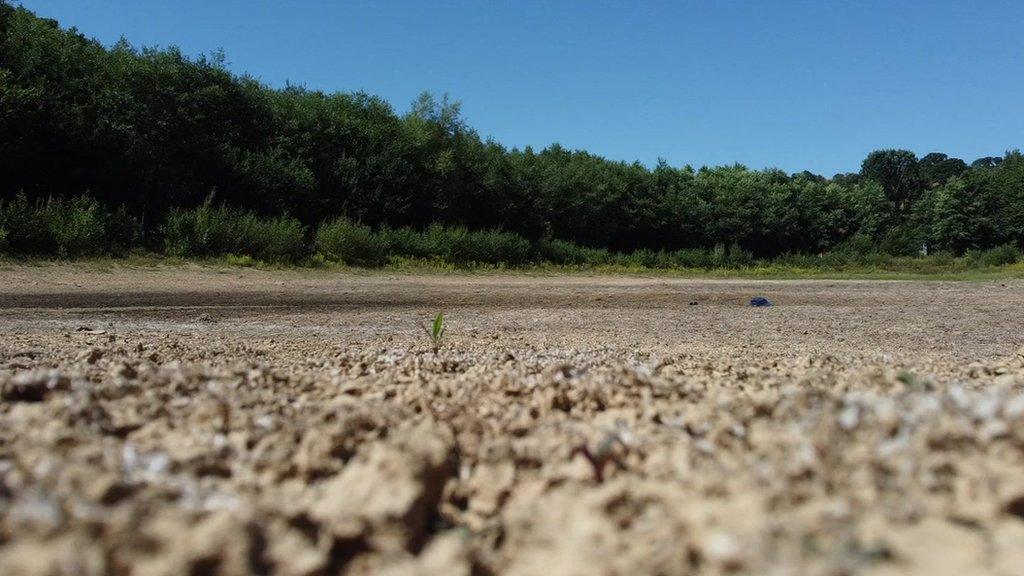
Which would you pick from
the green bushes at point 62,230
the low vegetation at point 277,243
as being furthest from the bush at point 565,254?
the green bushes at point 62,230

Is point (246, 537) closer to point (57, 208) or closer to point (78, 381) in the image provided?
point (78, 381)

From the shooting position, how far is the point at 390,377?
353 centimetres

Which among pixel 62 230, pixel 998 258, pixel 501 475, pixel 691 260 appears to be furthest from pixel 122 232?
pixel 998 258

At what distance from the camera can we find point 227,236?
1942 cm

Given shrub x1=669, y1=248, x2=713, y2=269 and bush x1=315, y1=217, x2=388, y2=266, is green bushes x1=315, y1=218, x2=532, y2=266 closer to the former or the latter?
bush x1=315, y1=217, x2=388, y2=266

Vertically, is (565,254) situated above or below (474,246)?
below

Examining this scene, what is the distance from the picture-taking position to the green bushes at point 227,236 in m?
18.7

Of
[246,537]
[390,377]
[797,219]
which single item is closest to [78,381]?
[390,377]

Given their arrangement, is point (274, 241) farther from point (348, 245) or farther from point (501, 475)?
point (501, 475)

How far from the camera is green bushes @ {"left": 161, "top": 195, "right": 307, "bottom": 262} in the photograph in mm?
18688

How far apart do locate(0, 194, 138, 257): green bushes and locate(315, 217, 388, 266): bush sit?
16.7 ft

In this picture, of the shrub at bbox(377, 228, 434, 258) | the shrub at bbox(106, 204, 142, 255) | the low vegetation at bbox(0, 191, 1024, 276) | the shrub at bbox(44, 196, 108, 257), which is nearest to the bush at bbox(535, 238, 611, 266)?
the low vegetation at bbox(0, 191, 1024, 276)

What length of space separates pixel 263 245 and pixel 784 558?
20.1 m

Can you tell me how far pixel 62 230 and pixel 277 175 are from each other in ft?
30.0
